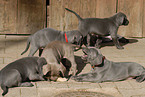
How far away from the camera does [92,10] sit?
35.0 feet

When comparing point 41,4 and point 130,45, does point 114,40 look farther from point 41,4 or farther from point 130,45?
point 41,4

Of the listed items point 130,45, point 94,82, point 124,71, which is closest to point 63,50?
point 94,82

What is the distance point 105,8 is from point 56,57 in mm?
4763

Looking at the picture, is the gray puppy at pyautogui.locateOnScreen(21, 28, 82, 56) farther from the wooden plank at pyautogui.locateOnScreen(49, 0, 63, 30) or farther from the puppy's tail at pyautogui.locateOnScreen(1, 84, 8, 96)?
the wooden plank at pyautogui.locateOnScreen(49, 0, 63, 30)

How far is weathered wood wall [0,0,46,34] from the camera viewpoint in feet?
33.9

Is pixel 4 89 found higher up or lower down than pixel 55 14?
lower down

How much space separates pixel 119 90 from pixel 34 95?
1.70 meters

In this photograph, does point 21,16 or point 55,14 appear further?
point 55,14

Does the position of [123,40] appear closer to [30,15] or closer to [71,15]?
[71,15]

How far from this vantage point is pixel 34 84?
6301 mm

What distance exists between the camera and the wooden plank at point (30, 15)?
1040 cm

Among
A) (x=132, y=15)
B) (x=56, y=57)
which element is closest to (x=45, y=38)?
(x=56, y=57)

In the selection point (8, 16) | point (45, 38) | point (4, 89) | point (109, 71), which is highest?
point (8, 16)

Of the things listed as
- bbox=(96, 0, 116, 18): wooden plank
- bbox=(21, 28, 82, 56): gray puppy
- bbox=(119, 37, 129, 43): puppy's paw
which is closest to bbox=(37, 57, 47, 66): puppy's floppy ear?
bbox=(21, 28, 82, 56): gray puppy
